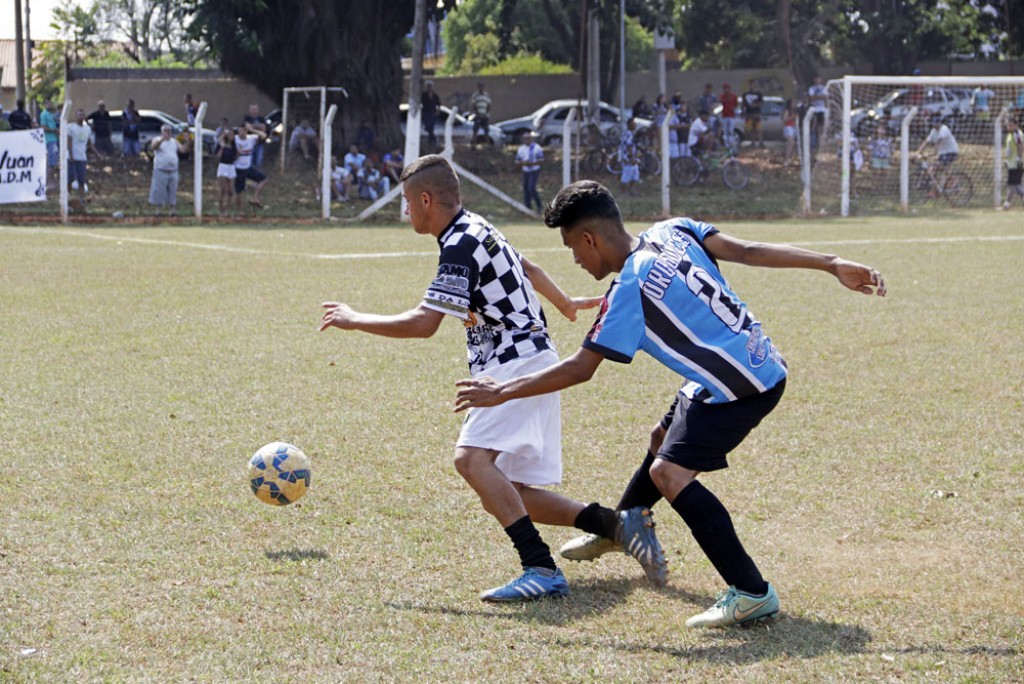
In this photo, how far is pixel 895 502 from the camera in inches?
237

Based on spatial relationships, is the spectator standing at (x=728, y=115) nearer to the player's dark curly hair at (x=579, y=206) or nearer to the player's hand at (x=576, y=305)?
the player's hand at (x=576, y=305)

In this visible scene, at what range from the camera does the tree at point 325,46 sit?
30547 millimetres

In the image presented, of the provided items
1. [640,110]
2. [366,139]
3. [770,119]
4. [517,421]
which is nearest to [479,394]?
[517,421]

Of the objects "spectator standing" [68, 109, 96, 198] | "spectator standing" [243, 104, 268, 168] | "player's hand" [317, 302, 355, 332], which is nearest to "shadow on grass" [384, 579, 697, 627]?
"player's hand" [317, 302, 355, 332]

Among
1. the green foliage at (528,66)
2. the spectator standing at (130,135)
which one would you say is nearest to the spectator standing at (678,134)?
the spectator standing at (130,135)

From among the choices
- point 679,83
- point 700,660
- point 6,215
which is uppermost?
point 679,83

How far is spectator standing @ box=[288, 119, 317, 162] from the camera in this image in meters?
30.5

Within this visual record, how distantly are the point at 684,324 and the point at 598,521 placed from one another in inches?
43.8

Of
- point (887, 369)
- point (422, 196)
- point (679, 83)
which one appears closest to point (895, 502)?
point (422, 196)

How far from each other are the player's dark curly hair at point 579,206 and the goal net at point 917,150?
23.4 meters

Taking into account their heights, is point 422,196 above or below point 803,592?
above

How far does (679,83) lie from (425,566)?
43030 mm

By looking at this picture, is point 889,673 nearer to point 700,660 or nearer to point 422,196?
point 700,660

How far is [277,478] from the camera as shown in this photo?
5.64m
